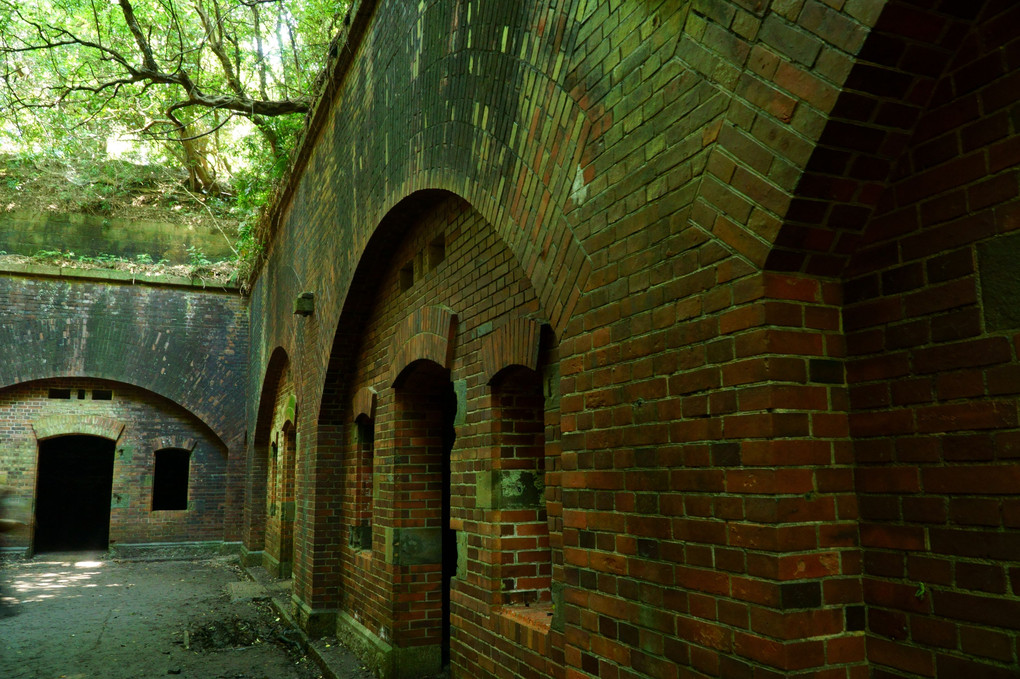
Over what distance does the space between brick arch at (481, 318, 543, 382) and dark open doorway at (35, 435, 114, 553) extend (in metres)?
17.0

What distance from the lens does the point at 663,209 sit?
255 centimetres

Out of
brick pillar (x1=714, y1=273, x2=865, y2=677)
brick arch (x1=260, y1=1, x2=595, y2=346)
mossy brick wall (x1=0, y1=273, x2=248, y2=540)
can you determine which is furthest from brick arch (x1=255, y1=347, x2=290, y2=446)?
brick pillar (x1=714, y1=273, x2=865, y2=677)

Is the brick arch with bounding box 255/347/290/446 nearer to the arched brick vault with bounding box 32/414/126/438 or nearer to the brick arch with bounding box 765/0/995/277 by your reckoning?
the arched brick vault with bounding box 32/414/126/438

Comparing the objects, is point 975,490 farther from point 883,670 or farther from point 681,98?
point 681,98

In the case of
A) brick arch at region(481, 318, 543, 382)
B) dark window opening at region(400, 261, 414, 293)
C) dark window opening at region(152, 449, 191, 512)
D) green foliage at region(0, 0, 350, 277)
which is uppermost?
green foliage at region(0, 0, 350, 277)

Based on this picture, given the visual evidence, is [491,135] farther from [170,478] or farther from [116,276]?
[170,478]

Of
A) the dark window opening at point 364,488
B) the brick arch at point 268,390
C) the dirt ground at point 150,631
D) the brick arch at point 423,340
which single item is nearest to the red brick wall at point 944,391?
the brick arch at point 423,340

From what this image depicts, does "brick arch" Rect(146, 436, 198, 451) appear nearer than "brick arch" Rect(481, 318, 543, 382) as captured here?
No

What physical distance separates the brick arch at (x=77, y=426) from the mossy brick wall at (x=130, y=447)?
2 centimetres

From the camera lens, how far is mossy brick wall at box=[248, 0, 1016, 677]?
1972mm

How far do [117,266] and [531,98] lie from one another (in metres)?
16.7

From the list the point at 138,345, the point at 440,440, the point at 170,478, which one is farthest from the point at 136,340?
the point at 440,440

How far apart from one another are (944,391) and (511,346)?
8.37 feet

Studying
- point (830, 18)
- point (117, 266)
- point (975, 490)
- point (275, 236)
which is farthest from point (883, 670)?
point (117, 266)
